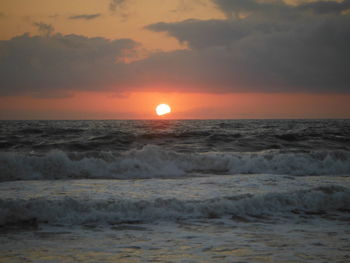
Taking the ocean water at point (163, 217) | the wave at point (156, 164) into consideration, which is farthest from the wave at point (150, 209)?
the wave at point (156, 164)

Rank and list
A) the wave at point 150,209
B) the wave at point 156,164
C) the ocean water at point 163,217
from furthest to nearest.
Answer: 1. the wave at point 156,164
2. the wave at point 150,209
3. the ocean water at point 163,217

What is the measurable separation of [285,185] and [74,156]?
8524mm

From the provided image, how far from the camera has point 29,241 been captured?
558cm

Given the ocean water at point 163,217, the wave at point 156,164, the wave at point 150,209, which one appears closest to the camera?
the ocean water at point 163,217

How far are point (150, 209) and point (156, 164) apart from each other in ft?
23.5

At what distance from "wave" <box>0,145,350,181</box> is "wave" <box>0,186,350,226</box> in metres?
5.21

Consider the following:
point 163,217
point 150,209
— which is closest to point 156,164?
point 150,209

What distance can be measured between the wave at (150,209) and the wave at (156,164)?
17.1 ft

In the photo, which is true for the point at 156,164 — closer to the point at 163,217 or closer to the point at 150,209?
the point at 150,209

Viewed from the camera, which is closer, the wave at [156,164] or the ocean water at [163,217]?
the ocean water at [163,217]

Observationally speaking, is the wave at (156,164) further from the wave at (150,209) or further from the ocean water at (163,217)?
the wave at (150,209)

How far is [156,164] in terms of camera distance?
14.5 metres

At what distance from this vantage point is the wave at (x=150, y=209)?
6.96m

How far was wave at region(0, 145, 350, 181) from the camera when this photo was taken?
42.9 feet
